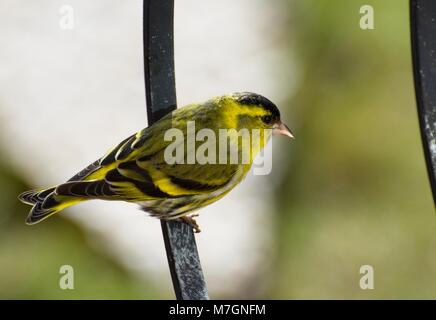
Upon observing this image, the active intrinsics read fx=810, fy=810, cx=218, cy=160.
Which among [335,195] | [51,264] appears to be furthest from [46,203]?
[335,195]

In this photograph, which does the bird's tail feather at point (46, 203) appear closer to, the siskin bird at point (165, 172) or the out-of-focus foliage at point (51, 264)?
the siskin bird at point (165, 172)

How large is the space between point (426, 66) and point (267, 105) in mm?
726

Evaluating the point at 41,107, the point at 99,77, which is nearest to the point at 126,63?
the point at 99,77

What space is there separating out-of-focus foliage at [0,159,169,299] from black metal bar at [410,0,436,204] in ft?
6.78

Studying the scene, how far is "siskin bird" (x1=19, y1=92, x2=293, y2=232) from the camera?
1.88 m

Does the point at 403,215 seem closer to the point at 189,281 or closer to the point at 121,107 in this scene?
the point at 121,107

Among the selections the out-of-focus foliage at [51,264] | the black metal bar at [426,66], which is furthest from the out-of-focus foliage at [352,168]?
→ the black metal bar at [426,66]

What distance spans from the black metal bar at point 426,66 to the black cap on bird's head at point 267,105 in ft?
2.23

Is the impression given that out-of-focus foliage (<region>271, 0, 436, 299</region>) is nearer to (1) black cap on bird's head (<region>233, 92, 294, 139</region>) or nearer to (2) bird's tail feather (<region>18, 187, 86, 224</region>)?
(1) black cap on bird's head (<region>233, 92, 294, 139</region>)

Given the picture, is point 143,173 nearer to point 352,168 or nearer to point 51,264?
point 51,264

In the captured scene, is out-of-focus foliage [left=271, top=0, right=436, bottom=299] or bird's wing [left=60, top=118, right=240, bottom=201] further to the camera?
out-of-focus foliage [left=271, top=0, right=436, bottom=299]

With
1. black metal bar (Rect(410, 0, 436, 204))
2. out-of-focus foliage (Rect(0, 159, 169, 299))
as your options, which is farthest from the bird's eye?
out-of-focus foliage (Rect(0, 159, 169, 299))

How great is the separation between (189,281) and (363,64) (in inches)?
99.0

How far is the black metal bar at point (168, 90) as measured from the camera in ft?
5.23
